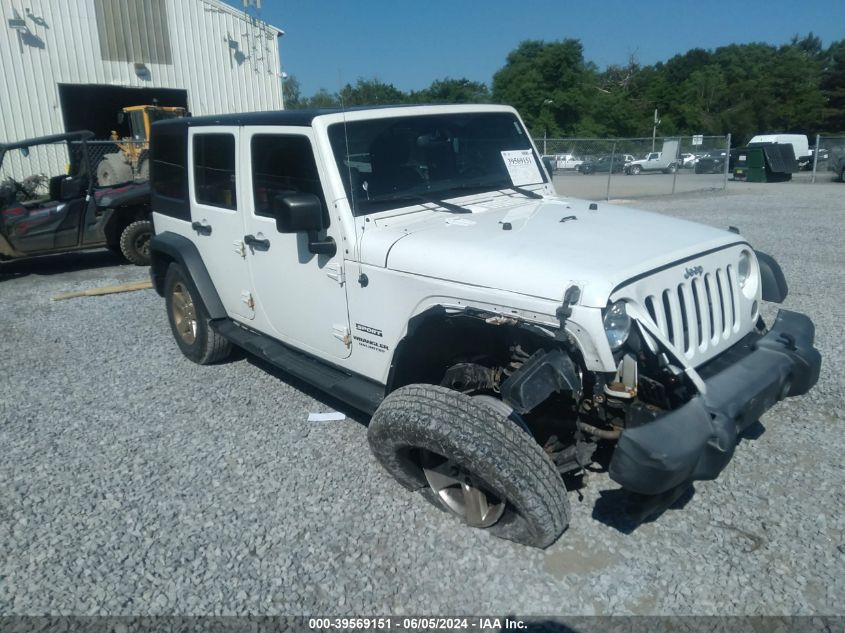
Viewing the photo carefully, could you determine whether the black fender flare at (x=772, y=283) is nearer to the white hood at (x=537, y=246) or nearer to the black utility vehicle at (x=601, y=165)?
the white hood at (x=537, y=246)

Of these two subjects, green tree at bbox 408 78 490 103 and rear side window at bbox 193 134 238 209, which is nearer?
rear side window at bbox 193 134 238 209

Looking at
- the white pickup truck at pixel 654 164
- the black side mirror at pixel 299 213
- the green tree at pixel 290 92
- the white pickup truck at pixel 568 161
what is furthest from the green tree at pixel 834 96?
the black side mirror at pixel 299 213

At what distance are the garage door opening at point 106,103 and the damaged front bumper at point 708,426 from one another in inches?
754

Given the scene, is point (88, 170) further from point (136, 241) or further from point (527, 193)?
point (527, 193)

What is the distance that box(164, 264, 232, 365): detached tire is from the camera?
5.26 meters

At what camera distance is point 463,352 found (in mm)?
3418

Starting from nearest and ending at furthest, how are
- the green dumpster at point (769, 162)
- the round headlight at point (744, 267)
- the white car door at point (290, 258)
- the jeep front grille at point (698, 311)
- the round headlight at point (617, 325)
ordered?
the round headlight at point (617, 325), the jeep front grille at point (698, 311), the round headlight at point (744, 267), the white car door at point (290, 258), the green dumpster at point (769, 162)

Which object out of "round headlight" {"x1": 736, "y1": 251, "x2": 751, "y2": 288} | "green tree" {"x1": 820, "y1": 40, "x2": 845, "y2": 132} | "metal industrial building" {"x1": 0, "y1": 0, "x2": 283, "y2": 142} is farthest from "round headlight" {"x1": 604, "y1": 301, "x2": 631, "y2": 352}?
"green tree" {"x1": 820, "y1": 40, "x2": 845, "y2": 132}

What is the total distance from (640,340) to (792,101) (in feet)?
220

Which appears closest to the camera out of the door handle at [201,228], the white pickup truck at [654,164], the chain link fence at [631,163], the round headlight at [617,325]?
the round headlight at [617,325]

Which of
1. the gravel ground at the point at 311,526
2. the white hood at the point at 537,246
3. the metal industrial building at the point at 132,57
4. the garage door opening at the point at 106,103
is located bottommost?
the gravel ground at the point at 311,526

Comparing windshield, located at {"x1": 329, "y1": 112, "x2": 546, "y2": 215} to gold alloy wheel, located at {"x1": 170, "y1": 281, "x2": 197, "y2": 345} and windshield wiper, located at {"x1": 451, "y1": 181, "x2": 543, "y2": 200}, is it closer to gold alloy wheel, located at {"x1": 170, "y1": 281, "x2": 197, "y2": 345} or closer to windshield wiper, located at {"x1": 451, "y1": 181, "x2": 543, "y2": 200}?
windshield wiper, located at {"x1": 451, "y1": 181, "x2": 543, "y2": 200}

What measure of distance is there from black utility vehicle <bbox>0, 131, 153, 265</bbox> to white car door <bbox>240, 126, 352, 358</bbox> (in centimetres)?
618

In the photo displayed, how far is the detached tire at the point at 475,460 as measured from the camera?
2.74 meters
